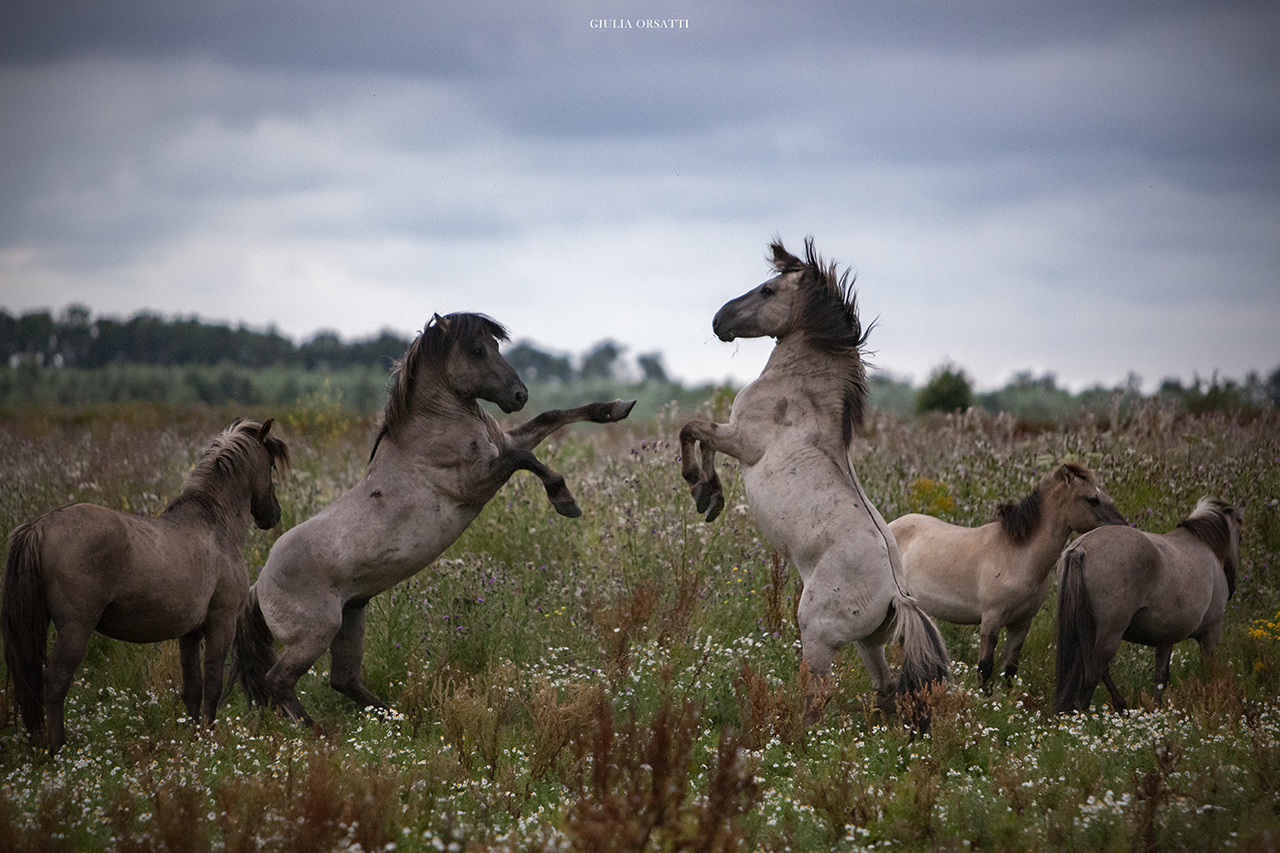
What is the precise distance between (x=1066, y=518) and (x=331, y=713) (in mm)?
5196

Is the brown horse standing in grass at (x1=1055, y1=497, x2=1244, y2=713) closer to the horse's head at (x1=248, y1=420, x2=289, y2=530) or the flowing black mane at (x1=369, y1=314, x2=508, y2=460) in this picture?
the flowing black mane at (x1=369, y1=314, x2=508, y2=460)

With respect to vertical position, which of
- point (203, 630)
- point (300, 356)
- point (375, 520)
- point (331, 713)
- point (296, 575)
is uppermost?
point (300, 356)

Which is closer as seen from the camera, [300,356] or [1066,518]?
[1066,518]

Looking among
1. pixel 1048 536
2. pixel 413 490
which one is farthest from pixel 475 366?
pixel 1048 536

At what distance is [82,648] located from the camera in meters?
5.31

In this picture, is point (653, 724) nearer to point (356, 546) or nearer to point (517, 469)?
point (517, 469)

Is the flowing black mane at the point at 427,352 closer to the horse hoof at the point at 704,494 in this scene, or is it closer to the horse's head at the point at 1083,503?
the horse hoof at the point at 704,494

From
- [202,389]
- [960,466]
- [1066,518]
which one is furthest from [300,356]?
[1066,518]

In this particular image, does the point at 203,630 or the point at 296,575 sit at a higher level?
the point at 296,575

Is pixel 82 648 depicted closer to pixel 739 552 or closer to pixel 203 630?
pixel 203 630

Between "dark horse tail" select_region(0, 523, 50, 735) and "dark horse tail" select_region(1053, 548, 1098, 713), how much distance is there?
5967 mm

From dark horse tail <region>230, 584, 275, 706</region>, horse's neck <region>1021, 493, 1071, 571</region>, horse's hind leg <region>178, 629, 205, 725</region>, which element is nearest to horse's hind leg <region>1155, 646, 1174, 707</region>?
horse's neck <region>1021, 493, 1071, 571</region>

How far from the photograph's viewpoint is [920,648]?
17.1ft

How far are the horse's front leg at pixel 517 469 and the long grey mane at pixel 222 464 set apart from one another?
1.53 metres
